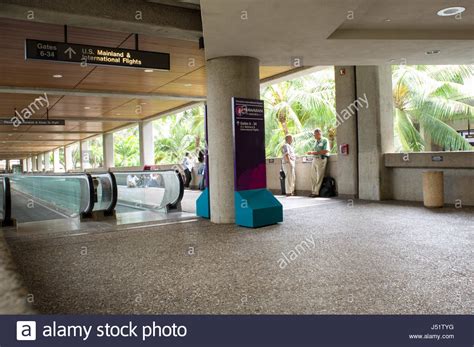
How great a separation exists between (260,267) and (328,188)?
810 cm

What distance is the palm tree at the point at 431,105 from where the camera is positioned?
728 inches

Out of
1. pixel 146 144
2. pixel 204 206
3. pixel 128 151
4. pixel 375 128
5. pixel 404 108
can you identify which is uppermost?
pixel 404 108

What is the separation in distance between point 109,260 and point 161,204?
5987 mm

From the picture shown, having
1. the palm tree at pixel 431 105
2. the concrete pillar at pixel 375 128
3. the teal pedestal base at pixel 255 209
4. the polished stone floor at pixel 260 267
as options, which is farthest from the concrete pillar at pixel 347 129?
the palm tree at pixel 431 105

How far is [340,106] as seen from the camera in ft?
38.9

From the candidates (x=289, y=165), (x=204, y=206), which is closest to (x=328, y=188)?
(x=289, y=165)

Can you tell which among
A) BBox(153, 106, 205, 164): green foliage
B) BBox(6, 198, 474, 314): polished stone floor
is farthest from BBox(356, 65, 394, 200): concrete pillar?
BBox(153, 106, 205, 164): green foliage

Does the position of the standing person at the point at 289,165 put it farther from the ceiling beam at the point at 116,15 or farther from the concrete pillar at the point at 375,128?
the ceiling beam at the point at 116,15

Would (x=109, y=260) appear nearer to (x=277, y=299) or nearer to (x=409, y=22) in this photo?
(x=277, y=299)

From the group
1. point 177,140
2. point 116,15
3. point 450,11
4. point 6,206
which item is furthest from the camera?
point 177,140

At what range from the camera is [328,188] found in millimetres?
12422

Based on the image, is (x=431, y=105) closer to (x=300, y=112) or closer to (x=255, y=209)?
(x=300, y=112)

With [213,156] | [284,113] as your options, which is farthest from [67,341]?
[284,113]

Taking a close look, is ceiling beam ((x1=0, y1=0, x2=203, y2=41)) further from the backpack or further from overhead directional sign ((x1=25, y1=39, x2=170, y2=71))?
the backpack
